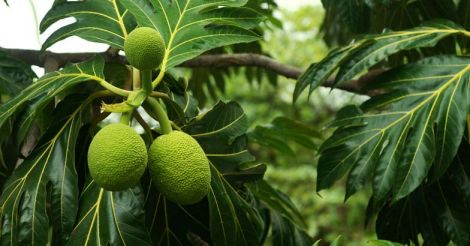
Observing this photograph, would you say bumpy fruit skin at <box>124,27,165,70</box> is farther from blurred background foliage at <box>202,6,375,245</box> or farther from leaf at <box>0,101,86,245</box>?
blurred background foliage at <box>202,6,375,245</box>

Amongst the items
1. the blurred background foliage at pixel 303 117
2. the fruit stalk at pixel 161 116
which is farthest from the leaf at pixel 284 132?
the blurred background foliage at pixel 303 117

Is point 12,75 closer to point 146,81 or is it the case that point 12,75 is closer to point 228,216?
point 146,81

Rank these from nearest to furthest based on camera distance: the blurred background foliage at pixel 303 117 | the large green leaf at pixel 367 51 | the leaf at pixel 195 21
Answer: the leaf at pixel 195 21 < the large green leaf at pixel 367 51 < the blurred background foliage at pixel 303 117

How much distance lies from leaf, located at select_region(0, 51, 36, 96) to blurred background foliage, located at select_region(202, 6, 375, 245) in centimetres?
334

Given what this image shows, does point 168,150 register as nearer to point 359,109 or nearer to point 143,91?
point 143,91

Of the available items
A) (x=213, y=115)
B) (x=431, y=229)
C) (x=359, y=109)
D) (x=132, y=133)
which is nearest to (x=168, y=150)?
(x=132, y=133)

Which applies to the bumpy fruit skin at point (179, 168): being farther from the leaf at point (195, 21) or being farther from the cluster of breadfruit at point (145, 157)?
the leaf at point (195, 21)

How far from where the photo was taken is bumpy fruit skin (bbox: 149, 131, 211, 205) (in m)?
0.95

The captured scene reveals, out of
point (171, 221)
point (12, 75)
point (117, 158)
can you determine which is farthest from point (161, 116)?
point (12, 75)

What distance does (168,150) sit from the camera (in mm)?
964

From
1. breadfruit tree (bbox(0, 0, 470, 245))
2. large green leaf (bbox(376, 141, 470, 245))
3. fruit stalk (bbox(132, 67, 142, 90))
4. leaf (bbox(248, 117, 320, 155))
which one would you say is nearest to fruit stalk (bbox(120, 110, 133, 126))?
breadfruit tree (bbox(0, 0, 470, 245))

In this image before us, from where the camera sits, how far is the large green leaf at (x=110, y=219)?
1.13m

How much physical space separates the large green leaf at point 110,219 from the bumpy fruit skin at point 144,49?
0.28 meters

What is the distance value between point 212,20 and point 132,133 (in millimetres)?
332
